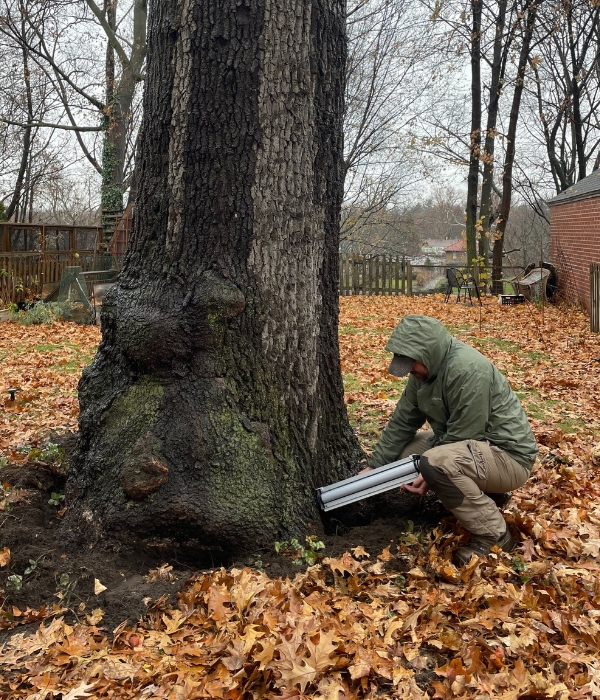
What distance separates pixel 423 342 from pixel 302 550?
129 centimetres

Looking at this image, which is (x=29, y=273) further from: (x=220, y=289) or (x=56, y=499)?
(x=220, y=289)

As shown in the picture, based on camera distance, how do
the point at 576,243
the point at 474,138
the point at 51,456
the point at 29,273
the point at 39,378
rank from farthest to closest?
the point at 474,138 < the point at 576,243 < the point at 29,273 < the point at 39,378 < the point at 51,456

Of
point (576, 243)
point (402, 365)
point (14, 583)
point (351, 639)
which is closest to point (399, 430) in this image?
point (402, 365)

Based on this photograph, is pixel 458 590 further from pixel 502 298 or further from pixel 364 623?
pixel 502 298

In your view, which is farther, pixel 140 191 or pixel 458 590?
pixel 140 191

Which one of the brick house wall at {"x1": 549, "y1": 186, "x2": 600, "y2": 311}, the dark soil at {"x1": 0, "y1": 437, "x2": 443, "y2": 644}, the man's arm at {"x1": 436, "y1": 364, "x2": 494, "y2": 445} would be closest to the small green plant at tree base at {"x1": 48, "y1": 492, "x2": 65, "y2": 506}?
the dark soil at {"x1": 0, "y1": 437, "x2": 443, "y2": 644}

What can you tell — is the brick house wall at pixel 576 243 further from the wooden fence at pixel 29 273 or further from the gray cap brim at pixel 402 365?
the gray cap brim at pixel 402 365

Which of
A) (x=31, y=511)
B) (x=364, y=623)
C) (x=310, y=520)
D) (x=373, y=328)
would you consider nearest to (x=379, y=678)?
(x=364, y=623)

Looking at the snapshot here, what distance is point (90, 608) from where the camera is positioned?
305 centimetres

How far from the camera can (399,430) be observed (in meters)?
4.11

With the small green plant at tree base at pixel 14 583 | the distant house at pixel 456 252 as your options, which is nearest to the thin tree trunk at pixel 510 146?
the small green plant at tree base at pixel 14 583

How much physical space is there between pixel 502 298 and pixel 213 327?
17.0 metres

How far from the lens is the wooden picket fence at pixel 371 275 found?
23781 mm

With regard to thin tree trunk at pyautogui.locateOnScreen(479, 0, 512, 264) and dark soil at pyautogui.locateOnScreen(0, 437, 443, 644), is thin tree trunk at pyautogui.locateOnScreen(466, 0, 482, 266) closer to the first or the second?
thin tree trunk at pyautogui.locateOnScreen(479, 0, 512, 264)
